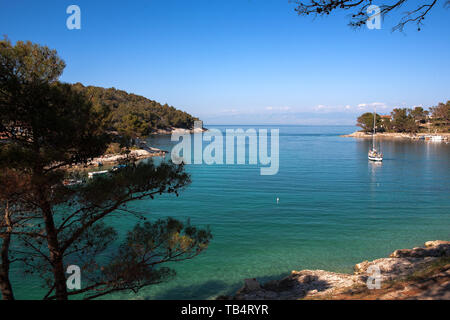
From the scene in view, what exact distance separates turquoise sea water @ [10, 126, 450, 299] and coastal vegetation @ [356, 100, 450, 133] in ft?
249

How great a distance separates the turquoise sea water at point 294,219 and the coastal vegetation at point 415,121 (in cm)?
7592

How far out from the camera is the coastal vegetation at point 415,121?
340 feet

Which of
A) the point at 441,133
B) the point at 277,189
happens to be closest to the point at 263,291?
the point at 277,189

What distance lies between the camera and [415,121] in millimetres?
110875

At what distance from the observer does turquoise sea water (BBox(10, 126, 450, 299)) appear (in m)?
13.4

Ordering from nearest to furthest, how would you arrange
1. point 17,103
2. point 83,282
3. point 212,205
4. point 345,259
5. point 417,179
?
1. point 17,103
2. point 83,282
3. point 345,259
4. point 212,205
5. point 417,179

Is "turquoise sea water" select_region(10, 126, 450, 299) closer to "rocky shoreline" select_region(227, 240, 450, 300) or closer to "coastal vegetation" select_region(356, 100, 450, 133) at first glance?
"rocky shoreline" select_region(227, 240, 450, 300)

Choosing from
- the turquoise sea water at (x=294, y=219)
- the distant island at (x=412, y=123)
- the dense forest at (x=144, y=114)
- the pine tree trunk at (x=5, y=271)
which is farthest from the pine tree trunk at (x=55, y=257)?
the distant island at (x=412, y=123)

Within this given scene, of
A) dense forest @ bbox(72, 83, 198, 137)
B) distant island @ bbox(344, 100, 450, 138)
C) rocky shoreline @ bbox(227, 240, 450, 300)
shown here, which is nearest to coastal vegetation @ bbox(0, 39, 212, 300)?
rocky shoreline @ bbox(227, 240, 450, 300)

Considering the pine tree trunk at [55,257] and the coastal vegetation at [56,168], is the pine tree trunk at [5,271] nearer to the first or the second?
the coastal vegetation at [56,168]
